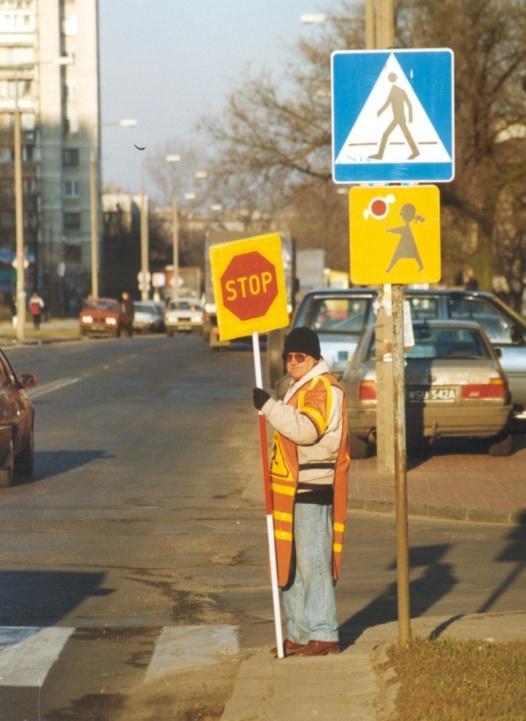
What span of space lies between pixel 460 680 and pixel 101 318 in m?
64.7

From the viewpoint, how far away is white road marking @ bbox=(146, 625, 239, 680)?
8375 millimetres

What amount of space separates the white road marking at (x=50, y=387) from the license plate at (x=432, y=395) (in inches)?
504

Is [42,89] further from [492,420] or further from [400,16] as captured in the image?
[492,420]

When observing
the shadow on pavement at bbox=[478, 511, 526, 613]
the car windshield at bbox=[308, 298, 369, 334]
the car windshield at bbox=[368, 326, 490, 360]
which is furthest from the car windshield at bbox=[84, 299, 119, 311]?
the shadow on pavement at bbox=[478, 511, 526, 613]

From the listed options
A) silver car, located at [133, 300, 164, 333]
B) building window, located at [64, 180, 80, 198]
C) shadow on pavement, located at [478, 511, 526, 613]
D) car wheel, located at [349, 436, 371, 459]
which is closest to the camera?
shadow on pavement, located at [478, 511, 526, 613]

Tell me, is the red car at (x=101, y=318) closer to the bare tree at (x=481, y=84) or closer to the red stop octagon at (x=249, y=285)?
the bare tree at (x=481, y=84)

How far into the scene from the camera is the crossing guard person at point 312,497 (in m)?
7.98

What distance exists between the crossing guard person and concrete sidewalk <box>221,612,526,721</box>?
236mm

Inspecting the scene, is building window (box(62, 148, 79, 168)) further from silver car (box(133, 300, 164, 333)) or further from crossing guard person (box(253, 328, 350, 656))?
crossing guard person (box(253, 328, 350, 656))

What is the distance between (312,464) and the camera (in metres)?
8.00

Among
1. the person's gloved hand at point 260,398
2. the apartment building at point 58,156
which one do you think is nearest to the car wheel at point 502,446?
the person's gloved hand at point 260,398

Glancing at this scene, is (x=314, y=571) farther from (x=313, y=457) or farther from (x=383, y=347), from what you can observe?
Answer: (x=383, y=347)

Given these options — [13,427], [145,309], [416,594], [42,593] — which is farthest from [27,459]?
[145,309]

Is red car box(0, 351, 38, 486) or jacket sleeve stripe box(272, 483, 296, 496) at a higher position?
jacket sleeve stripe box(272, 483, 296, 496)
